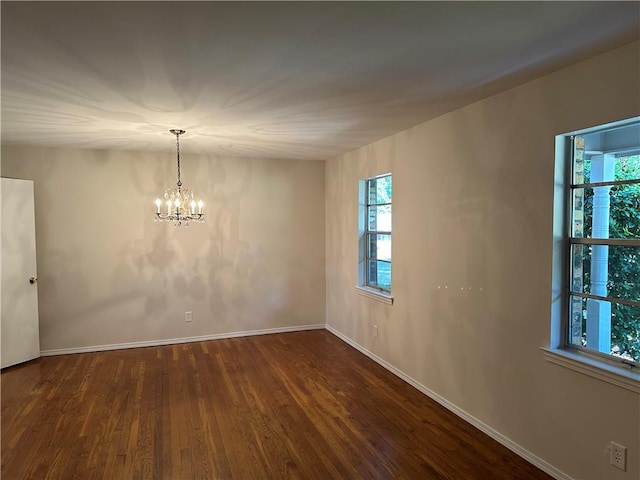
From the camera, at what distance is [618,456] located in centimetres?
213

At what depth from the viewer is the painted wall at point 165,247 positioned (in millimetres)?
4770

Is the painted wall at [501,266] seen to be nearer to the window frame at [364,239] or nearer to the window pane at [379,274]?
the window pane at [379,274]

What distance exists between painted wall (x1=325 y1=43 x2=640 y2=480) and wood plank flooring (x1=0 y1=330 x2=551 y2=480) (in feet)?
0.99

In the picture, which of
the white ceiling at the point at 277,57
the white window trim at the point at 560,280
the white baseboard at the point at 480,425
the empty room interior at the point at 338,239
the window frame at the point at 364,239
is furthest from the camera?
the window frame at the point at 364,239

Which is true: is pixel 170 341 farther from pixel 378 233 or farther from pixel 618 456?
pixel 618 456

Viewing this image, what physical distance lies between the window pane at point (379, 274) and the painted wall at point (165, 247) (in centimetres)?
113

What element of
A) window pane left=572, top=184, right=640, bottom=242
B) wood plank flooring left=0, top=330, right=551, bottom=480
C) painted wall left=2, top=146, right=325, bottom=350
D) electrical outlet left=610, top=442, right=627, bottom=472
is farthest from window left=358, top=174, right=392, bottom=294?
electrical outlet left=610, top=442, right=627, bottom=472

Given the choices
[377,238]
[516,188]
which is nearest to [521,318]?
[516,188]

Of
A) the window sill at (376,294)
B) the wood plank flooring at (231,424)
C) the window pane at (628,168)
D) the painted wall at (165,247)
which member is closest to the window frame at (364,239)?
the window sill at (376,294)

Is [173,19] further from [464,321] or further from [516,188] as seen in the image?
[464,321]

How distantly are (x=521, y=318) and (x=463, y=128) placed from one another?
149cm

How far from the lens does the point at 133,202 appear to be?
16.4ft

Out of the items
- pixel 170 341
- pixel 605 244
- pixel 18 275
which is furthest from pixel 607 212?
pixel 18 275

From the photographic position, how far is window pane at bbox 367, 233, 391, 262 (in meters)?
4.63
